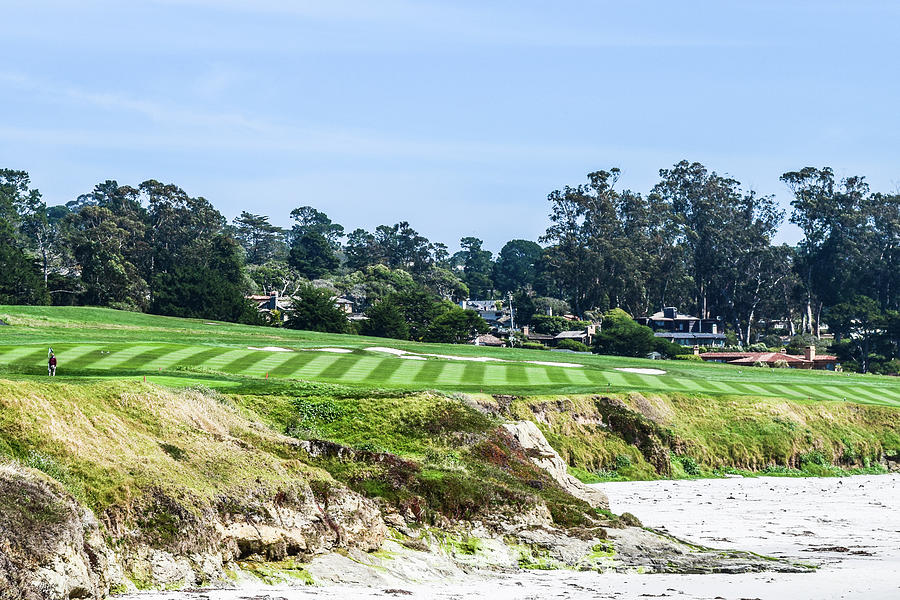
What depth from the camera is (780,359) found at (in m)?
109

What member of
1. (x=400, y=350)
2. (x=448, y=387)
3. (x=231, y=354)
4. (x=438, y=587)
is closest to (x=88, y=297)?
(x=400, y=350)

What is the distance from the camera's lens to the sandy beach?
2389 cm

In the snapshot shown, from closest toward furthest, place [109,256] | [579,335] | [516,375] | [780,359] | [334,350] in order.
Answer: [516,375]
[334,350]
[780,359]
[109,256]
[579,335]

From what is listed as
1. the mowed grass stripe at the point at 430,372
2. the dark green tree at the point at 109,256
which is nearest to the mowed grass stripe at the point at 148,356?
the mowed grass stripe at the point at 430,372

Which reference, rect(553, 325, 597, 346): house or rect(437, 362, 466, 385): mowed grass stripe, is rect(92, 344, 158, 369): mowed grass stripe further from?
rect(553, 325, 597, 346): house

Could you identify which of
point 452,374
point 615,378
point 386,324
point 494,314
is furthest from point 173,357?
point 494,314

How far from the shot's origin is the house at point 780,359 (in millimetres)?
108062

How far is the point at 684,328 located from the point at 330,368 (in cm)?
10044

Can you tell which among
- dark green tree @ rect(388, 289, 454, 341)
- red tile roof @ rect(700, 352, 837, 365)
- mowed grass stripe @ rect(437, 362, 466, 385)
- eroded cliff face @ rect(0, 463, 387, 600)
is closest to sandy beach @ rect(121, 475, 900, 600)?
eroded cliff face @ rect(0, 463, 387, 600)

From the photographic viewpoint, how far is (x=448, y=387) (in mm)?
49125

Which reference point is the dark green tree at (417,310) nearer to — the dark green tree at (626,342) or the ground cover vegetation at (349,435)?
the dark green tree at (626,342)

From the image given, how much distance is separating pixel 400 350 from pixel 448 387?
2378 centimetres

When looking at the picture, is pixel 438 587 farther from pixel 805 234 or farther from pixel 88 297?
pixel 805 234

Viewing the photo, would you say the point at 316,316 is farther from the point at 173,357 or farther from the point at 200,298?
the point at 173,357
